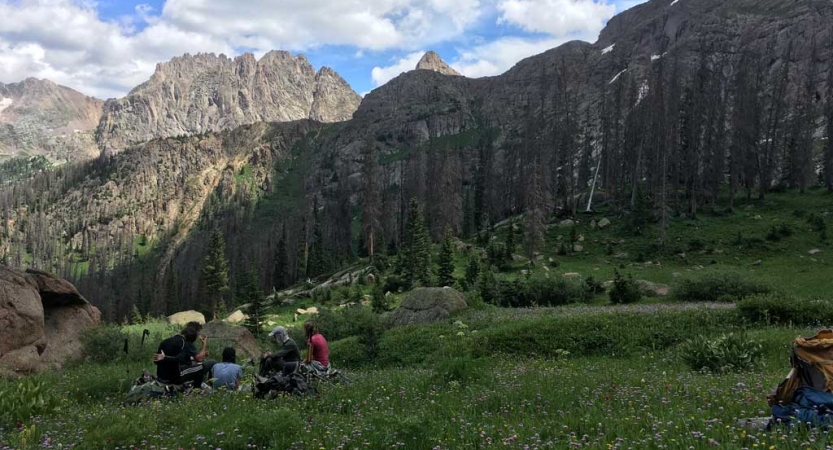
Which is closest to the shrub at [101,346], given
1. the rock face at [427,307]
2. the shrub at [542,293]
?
the rock face at [427,307]

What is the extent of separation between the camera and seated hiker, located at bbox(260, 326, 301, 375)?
12.1 metres

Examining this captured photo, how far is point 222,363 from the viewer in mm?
13141

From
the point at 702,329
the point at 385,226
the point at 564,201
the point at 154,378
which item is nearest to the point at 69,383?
the point at 154,378

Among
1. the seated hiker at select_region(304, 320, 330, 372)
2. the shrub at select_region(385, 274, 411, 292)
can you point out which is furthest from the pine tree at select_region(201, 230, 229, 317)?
the seated hiker at select_region(304, 320, 330, 372)

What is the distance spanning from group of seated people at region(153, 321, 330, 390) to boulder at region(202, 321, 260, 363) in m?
9.27

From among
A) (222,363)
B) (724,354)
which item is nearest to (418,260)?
(222,363)

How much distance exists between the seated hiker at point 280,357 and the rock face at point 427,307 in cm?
1567

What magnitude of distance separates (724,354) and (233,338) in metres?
20.8

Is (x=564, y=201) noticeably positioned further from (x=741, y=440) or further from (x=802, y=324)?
(x=741, y=440)

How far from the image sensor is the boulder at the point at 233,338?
75.1ft

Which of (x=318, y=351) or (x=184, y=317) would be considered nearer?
(x=318, y=351)

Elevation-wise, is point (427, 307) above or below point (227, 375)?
below

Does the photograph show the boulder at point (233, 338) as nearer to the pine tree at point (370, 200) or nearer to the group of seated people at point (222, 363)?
the group of seated people at point (222, 363)

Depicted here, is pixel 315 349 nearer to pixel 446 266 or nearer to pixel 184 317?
pixel 446 266
